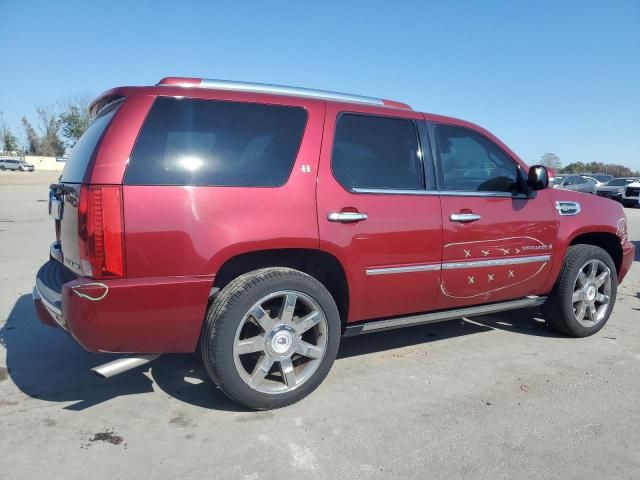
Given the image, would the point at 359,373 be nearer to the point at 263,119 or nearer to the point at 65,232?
the point at 263,119

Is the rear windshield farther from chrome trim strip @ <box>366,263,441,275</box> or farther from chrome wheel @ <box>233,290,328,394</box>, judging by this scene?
chrome trim strip @ <box>366,263,441,275</box>

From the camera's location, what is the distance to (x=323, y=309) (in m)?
3.25

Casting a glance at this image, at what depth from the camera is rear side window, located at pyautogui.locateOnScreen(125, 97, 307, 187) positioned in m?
2.81

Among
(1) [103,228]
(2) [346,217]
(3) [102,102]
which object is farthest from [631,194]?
(1) [103,228]

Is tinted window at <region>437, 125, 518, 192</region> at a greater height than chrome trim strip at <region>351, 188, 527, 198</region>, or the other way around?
tinted window at <region>437, 125, 518, 192</region>

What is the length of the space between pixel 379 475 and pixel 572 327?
2.85 m

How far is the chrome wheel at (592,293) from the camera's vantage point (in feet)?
15.3

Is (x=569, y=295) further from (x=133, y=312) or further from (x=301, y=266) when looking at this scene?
(x=133, y=312)

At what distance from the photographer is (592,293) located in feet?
15.5

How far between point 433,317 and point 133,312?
211 cm

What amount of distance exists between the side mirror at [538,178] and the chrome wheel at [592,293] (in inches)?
36.4

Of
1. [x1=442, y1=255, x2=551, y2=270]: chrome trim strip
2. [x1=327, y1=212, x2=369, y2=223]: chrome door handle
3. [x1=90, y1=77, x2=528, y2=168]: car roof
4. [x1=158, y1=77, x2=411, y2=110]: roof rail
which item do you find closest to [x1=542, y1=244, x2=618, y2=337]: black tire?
[x1=442, y1=255, x2=551, y2=270]: chrome trim strip

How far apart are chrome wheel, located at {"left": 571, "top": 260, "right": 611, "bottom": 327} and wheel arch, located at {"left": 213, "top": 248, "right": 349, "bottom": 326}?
7.63 ft

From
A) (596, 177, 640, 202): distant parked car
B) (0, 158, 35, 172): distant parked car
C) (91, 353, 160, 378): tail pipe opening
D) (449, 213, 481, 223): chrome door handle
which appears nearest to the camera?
(91, 353, 160, 378): tail pipe opening
